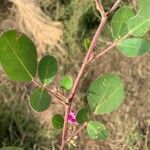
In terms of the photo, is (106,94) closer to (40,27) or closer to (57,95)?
(57,95)

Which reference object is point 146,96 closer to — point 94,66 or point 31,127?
point 94,66

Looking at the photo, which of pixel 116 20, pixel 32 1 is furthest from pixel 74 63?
pixel 116 20

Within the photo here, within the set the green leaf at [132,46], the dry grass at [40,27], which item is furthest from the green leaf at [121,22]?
the dry grass at [40,27]

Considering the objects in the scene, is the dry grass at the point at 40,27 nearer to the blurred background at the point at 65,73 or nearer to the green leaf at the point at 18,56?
the blurred background at the point at 65,73

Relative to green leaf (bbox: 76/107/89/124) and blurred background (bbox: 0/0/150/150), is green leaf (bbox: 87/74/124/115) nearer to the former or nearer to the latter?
green leaf (bbox: 76/107/89/124)

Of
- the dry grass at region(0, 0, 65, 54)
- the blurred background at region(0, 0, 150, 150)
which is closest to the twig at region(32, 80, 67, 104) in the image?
the blurred background at region(0, 0, 150, 150)
